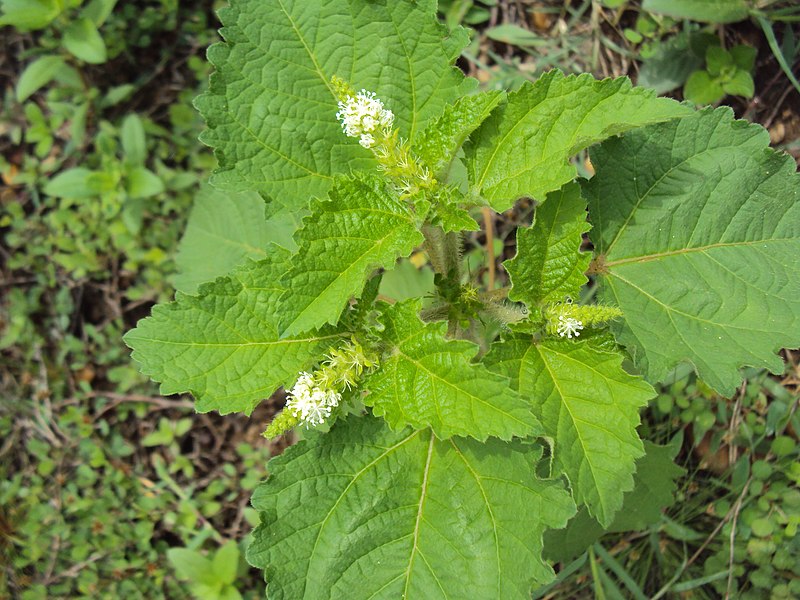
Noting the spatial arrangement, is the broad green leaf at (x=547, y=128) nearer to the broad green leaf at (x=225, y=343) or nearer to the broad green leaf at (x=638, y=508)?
the broad green leaf at (x=225, y=343)

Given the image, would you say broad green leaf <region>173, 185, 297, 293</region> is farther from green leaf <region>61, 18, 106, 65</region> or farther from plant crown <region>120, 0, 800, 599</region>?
green leaf <region>61, 18, 106, 65</region>

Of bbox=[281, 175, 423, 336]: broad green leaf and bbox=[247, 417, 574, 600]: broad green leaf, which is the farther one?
bbox=[247, 417, 574, 600]: broad green leaf

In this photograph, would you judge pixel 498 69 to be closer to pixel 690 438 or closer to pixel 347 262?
pixel 690 438

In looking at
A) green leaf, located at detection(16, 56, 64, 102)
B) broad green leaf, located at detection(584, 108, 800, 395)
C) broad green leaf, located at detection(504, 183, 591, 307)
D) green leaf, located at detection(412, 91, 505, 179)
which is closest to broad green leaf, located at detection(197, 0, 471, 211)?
green leaf, located at detection(412, 91, 505, 179)

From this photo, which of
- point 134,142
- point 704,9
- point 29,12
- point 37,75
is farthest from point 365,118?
point 37,75

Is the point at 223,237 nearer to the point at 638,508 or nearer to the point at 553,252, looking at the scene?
the point at 553,252
